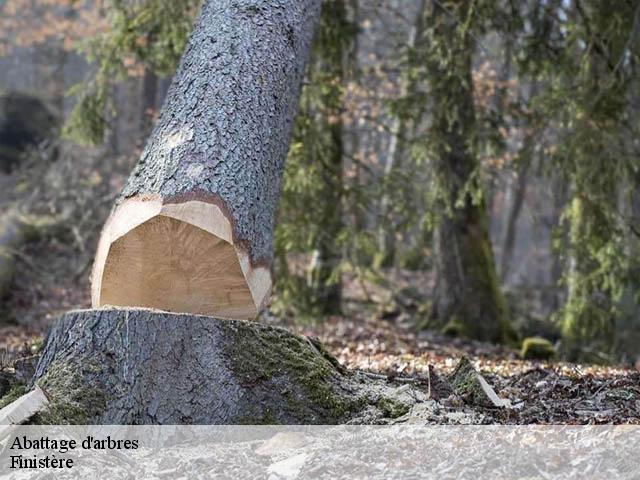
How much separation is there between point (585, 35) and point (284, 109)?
4861 millimetres

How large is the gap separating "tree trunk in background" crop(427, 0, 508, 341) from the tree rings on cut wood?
17.3ft

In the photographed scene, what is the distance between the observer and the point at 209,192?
14.4 ft

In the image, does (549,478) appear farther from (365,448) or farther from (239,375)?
(239,375)

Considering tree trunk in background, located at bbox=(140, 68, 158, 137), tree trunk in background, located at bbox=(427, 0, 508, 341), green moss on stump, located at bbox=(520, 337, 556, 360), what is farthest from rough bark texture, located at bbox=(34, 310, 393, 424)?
tree trunk in background, located at bbox=(140, 68, 158, 137)

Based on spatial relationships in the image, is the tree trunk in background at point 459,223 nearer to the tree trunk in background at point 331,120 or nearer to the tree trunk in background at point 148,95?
the tree trunk in background at point 331,120

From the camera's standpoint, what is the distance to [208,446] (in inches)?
155

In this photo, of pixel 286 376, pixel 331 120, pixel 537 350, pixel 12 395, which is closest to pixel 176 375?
pixel 286 376

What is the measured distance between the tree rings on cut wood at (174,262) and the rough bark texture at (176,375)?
0.93ft

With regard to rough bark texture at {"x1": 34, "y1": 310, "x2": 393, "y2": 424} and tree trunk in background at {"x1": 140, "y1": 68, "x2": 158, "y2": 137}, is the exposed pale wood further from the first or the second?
tree trunk in background at {"x1": 140, "y1": 68, "x2": 158, "y2": 137}

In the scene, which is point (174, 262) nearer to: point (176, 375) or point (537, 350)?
point (176, 375)

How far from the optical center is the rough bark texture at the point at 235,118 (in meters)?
4.49

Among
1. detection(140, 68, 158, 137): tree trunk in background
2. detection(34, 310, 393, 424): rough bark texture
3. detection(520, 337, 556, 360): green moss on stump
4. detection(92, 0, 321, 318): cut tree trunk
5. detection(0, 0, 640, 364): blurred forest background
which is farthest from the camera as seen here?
detection(140, 68, 158, 137): tree trunk in background

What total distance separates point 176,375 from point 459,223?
23.6 feet

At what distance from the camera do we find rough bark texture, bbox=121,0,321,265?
449 centimetres
